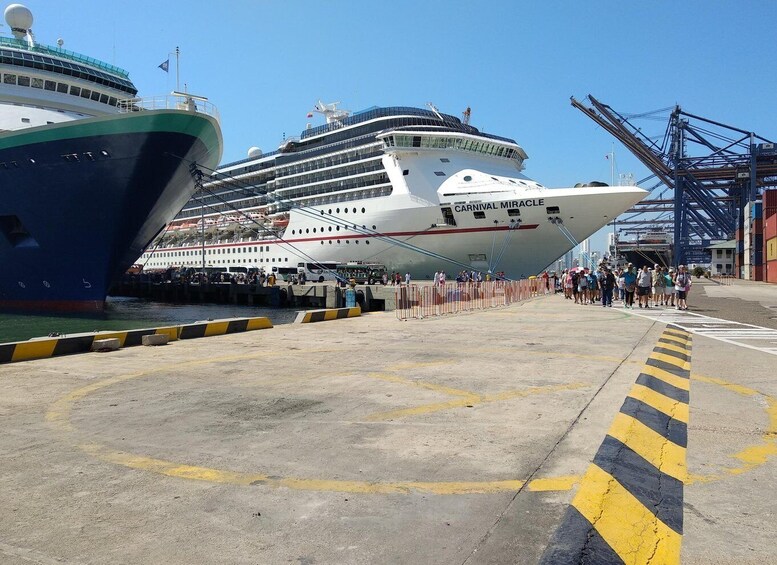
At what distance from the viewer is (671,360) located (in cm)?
727

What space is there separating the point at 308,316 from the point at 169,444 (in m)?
10.5

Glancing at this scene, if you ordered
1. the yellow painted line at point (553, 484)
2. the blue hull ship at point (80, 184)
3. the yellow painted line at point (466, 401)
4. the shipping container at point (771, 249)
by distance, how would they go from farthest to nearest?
the shipping container at point (771, 249), the blue hull ship at point (80, 184), the yellow painted line at point (466, 401), the yellow painted line at point (553, 484)

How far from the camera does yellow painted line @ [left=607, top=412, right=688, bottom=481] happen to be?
3439 mm

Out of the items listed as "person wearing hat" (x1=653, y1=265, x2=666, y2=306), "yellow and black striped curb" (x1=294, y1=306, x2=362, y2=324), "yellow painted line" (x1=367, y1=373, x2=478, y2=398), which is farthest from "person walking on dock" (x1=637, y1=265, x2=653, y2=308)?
"yellow painted line" (x1=367, y1=373, x2=478, y2=398)

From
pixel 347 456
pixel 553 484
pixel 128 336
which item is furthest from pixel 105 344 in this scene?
pixel 553 484

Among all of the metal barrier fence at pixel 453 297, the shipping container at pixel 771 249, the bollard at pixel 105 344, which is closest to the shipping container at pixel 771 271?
the shipping container at pixel 771 249

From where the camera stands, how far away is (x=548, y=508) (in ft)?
9.44

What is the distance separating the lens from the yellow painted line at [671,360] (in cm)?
696

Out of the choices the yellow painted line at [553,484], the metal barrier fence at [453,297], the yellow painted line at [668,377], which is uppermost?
the metal barrier fence at [453,297]

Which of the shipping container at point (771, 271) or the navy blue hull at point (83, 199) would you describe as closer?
the navy blue hull at point (83, 199)

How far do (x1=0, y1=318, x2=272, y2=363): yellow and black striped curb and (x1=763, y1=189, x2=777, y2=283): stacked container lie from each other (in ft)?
130

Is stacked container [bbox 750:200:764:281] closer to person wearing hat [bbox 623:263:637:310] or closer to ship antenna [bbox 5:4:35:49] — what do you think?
person wearing hat [bbox 623:263:637:310]

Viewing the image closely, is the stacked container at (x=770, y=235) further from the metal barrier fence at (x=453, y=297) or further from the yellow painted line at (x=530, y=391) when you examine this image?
the yellow painted line at (x=530, y=391)

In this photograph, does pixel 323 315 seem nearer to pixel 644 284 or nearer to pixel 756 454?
pixel 644 284
